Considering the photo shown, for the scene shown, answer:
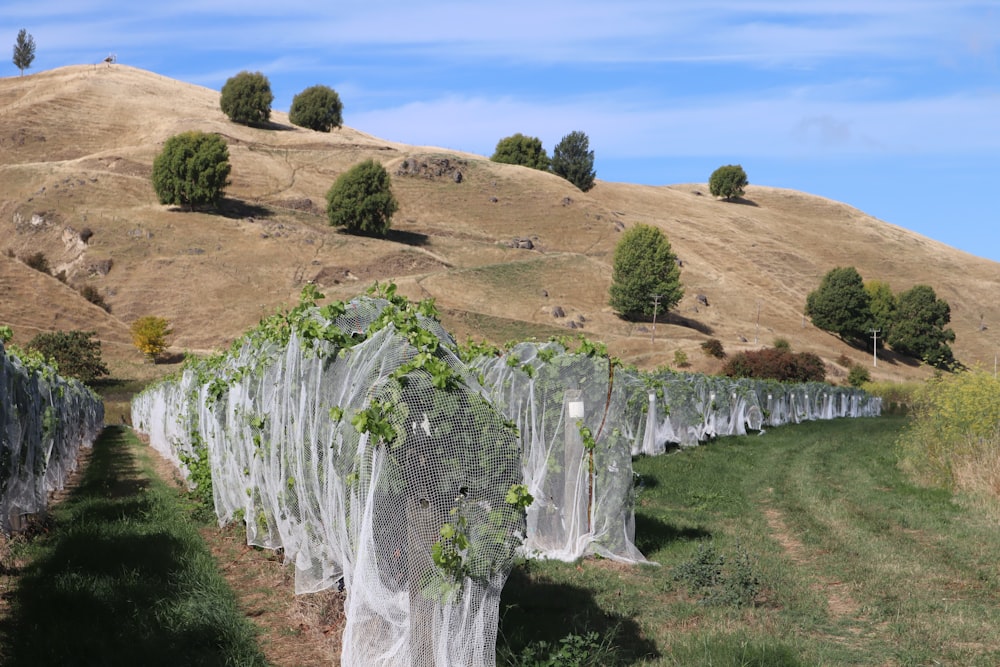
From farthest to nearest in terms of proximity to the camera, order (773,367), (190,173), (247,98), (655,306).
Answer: (247,98) < (190,173) < (655,306) < (773,367)

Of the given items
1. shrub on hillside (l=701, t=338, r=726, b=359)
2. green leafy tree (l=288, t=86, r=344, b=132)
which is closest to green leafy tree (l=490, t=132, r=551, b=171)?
green leafy tree (l=288, t=86, r=344, b=132)

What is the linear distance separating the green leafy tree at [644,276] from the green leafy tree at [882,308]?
2379 cm

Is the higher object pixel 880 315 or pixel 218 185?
pixel 218 185

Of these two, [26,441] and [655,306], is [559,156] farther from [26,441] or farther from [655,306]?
[26,441]

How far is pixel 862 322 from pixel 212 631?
101 m

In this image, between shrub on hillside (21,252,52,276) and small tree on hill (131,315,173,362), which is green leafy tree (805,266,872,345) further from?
shrub on hillside (21,252,52,276)

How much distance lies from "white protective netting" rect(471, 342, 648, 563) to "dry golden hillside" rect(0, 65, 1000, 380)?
1838 inches

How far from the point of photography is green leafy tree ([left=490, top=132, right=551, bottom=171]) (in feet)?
457

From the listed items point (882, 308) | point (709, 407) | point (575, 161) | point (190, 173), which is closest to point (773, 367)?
point (709, 407)

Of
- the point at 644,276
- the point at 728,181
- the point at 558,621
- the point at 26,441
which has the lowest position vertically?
the point at 558,621

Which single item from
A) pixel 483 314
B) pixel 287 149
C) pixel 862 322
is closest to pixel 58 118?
pixel 287 149

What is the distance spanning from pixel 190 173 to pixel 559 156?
202ft

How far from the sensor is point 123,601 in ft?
25.7

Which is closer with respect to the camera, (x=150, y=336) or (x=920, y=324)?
(x=150, y=336)
